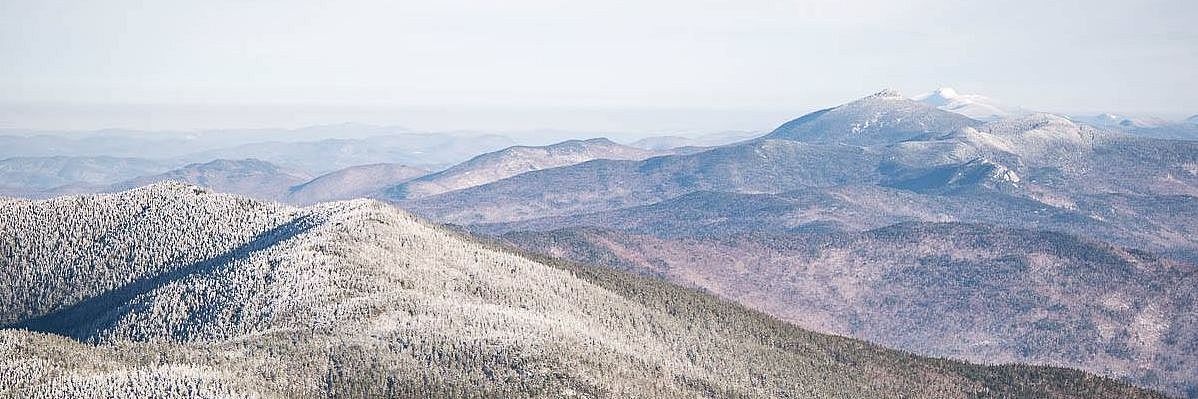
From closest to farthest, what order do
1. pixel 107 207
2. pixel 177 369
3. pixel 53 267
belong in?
pixel 177 369, pixel 53 267, pixel 107 207

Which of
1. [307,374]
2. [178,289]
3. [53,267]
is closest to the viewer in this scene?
[307,374]

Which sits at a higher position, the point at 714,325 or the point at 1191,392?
the point at 714,325

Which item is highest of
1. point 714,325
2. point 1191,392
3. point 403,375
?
point 403,375

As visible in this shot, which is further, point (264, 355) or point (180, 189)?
point (180, 189)

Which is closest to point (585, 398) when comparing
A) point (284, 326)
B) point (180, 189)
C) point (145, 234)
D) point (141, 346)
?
point (284, 326)

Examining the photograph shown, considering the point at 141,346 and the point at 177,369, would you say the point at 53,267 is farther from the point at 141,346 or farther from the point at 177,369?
the point at 177,369

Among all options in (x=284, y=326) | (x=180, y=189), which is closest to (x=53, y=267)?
(x=180, y=189)
